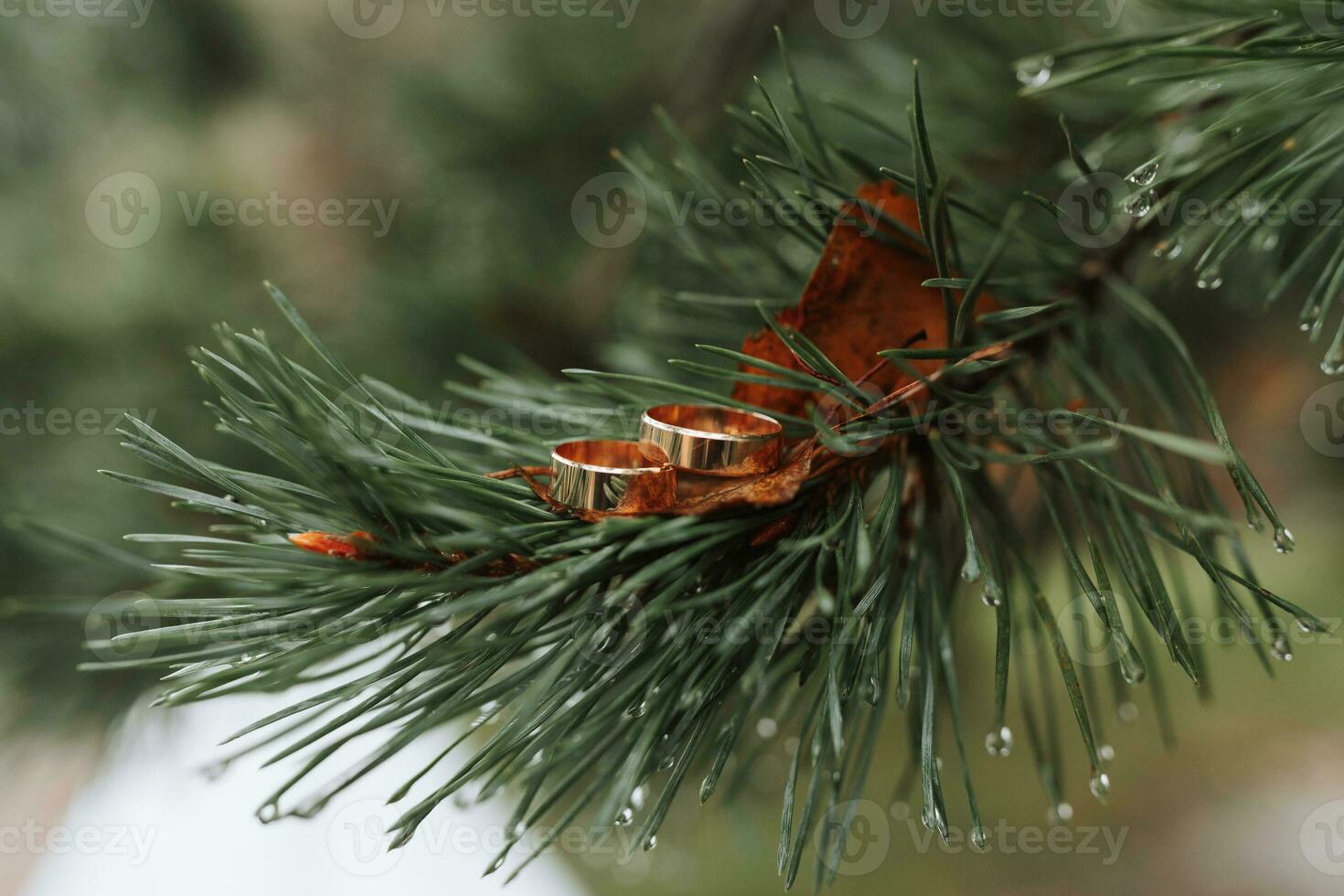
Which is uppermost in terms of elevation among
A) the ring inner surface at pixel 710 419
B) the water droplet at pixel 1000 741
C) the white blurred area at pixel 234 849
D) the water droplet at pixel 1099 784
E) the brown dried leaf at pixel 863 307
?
the brown dried leaf at pixel 863 307

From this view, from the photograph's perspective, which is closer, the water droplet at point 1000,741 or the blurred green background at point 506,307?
the water droplet at point 1000,741

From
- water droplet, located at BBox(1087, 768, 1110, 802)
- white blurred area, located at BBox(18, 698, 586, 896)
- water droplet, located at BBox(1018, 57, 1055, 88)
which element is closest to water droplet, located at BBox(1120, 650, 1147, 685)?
water droplet, located at BBox(1087, 768, 1110, 802)

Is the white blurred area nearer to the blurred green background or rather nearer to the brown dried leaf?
the blurred green background

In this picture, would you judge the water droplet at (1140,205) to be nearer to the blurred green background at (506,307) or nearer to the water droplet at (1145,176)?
the water droplet at (1145,176)

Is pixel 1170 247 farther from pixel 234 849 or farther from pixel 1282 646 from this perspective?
pixel 234 849

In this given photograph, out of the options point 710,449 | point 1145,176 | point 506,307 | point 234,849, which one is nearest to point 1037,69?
point 1145,176

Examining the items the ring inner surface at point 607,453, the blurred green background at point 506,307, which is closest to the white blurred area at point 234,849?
the blurred green background at point 506,307

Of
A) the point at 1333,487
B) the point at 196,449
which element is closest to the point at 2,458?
the point at 196,449
